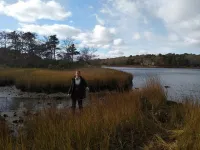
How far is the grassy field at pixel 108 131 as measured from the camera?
15.4 ft

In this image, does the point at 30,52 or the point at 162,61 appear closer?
the point at 30,52

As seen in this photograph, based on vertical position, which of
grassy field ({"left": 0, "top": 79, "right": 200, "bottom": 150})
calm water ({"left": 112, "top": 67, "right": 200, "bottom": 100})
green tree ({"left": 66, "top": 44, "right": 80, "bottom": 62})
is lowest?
calm water ({"left": 112, "top": 67, "right": 200, "bottom": 100})

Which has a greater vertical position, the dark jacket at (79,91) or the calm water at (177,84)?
the dark jacket at (79,91)

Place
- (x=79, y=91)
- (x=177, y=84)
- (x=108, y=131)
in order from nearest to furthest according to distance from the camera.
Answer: (x=108, y=131)
(x=79, y=91)
(x=177, y=84)

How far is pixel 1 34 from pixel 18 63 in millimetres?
15570

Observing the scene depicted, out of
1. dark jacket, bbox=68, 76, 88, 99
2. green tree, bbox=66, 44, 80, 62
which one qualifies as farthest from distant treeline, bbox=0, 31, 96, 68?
dark jacket, bbox=68, 76, 88, 99

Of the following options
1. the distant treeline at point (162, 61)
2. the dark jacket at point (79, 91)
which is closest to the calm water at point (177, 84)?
the dark jacket at point (79, 91)

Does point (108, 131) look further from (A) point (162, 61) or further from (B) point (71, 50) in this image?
(A) point (162, 61)

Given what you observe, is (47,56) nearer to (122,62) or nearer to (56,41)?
(56,41)

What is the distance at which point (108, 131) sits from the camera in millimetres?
5594

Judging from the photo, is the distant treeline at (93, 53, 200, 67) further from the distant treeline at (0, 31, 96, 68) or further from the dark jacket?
the dark jacket

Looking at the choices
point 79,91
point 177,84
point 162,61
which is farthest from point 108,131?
point 162,61

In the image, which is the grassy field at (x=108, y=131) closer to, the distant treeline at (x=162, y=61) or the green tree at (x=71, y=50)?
the green tree at (x=71, y=50)

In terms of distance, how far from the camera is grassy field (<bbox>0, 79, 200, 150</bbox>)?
470 cm
